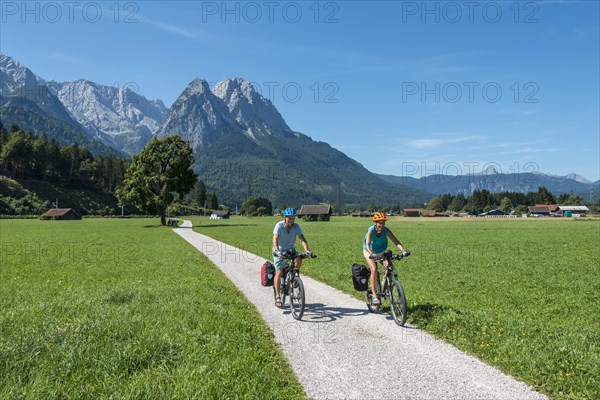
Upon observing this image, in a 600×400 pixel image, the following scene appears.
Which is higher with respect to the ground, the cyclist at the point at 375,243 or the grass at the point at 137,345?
the cyclist at the point at 375,243

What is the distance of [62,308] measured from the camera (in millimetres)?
10500

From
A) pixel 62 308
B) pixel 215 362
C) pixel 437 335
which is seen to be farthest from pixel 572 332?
pixel 62 308

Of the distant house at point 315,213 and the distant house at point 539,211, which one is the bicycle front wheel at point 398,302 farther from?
the distant house at point 539,211

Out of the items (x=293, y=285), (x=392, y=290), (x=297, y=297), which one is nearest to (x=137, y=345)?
(x=297, y=297)

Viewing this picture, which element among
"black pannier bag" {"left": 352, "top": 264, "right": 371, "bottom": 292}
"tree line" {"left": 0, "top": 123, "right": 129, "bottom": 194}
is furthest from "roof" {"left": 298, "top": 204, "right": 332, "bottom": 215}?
"black pannier bag" {"left": 352, "top": 264, "right": 371, "bottom": 292}

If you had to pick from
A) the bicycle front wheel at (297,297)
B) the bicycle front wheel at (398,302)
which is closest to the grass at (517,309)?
the bicycle front wheel at (398,302)

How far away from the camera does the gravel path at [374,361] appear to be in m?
5.95

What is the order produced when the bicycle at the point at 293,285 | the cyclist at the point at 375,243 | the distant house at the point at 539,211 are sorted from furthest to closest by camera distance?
the distant house at the point at 539,211 → the cyclist at the point at 375,243 → the bicycle at the point at 293,285

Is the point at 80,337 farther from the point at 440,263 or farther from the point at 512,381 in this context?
the point at 440,263

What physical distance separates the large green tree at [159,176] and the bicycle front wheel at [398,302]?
66.7 meters

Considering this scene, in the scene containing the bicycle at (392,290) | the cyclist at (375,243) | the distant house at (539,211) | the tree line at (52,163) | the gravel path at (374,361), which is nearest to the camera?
the gravel path at (374,361)

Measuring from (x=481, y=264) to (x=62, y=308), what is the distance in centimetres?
2014

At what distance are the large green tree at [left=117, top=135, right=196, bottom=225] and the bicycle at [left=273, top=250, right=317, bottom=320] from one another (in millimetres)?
64306

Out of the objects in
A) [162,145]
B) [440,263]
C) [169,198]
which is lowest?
[440,263]
